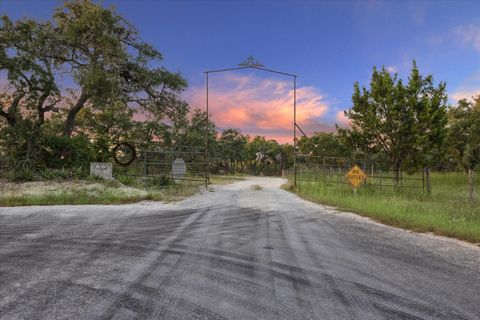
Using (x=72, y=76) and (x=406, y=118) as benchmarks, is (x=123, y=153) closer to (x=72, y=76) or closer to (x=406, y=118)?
(x=72, y=76)

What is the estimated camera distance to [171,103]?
82.1 feet

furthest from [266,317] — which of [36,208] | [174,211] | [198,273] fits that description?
[36,208]

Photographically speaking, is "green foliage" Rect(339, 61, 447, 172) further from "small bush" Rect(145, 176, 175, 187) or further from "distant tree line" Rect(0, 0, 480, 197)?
"small bush" Rect(145, 176, 175, 187)

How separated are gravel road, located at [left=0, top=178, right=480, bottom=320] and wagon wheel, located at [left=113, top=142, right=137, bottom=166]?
1385 cm

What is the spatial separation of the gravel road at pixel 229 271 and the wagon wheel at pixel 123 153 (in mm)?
13848

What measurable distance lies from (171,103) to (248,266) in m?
20.9

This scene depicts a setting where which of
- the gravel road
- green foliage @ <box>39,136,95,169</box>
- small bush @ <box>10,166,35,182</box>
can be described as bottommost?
the gravel road

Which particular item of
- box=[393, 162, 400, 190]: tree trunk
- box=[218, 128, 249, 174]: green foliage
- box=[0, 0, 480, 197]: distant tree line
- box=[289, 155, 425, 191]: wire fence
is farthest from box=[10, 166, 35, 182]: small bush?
box=[218, 128, 249, 174]: green foliage

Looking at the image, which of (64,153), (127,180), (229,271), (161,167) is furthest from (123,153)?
(229,271)

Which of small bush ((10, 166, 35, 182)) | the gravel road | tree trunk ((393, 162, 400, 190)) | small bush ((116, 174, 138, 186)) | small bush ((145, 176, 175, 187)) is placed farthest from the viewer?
tree trunk ((393, 162, 400, 190))

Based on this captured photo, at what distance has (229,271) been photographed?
520 centimetres

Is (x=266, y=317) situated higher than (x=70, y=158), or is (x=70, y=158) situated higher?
(x=70, y=158)

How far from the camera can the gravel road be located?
3914 mm

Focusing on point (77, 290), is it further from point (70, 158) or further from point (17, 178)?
point (70, 158)
